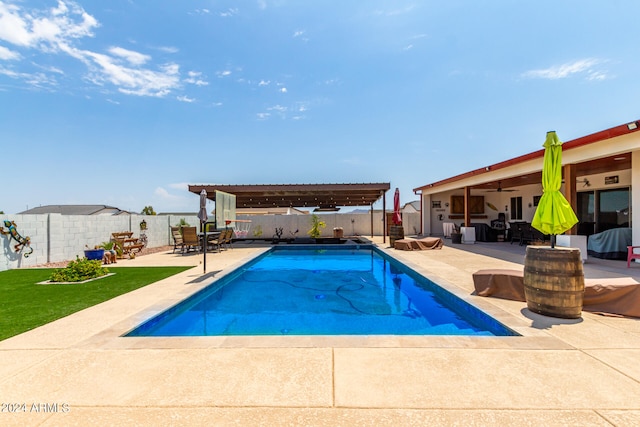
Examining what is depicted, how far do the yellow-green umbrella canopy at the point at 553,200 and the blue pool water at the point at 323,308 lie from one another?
5.26 feet

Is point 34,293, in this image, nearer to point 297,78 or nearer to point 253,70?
point 253,70

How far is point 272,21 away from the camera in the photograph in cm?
1009

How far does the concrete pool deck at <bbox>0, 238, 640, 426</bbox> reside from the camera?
1947mm

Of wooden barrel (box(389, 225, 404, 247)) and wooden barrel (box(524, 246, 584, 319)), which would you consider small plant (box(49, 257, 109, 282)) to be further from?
wooden barrel (box(389, 225, 404, 247))

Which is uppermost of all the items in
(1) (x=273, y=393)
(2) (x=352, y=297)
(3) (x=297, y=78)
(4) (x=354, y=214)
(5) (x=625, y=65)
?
(3) (x=297, y=78)

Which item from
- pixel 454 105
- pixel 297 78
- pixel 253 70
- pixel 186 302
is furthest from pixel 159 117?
pixel 454 105

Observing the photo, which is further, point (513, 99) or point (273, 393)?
point (513, 99)

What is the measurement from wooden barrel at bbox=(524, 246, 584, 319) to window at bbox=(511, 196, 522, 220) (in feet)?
46.9

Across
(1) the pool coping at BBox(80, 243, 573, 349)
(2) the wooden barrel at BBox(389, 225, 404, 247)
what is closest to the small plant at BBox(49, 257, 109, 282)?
(1) the pool coping at BBox(80, 243, 573, 349)

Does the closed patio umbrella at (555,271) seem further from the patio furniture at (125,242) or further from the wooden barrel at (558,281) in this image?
the patio furniture at (125,242)

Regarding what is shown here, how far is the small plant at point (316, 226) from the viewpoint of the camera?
17062mm

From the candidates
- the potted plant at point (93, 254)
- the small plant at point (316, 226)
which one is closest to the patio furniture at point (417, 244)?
the small plant at point (316, 226)

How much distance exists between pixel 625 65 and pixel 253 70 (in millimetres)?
12244

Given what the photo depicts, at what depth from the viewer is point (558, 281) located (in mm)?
3695
